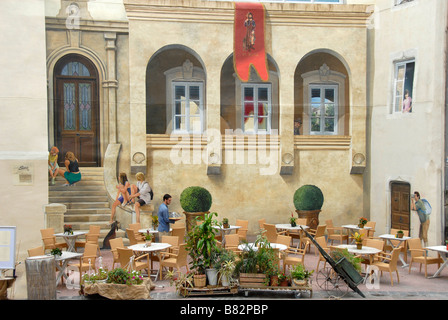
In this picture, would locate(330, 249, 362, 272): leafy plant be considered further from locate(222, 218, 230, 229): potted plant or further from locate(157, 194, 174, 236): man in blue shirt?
locate(157, 194, 174, 236): man in blue shirt

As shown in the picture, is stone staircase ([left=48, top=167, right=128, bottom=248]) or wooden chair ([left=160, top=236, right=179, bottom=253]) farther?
stone staircase ([left=48, top=167, right=128, bottom=248])

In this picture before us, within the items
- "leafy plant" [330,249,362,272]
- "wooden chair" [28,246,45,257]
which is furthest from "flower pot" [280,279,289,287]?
"wooden chair" [28,246,45,257]

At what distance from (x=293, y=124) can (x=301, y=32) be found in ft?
8.31

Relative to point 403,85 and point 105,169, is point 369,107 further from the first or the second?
point 105,169

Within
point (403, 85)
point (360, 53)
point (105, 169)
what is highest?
point (360, 53)

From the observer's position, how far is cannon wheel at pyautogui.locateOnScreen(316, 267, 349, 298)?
31.7 feet

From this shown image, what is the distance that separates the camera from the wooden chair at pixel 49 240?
38.0 ft

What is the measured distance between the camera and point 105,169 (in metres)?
13.1

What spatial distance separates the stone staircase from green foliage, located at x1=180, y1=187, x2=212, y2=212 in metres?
1.80

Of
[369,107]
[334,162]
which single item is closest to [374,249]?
[334,162]

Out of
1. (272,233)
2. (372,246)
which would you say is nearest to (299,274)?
(372,246)

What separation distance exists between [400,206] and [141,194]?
697 centimetres

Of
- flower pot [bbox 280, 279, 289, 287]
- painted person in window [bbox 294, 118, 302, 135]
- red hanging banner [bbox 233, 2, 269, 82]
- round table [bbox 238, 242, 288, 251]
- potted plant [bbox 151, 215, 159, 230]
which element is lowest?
flower pot [bbox 280, 279, 289, 287]

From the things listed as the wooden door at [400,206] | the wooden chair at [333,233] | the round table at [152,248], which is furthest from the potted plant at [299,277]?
the wooden door at [400,206]
